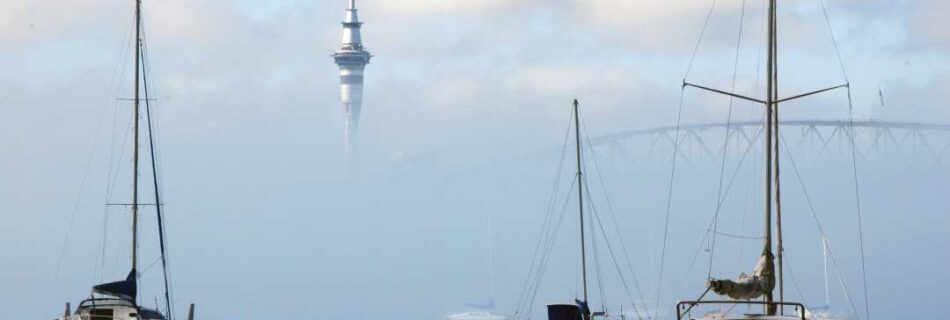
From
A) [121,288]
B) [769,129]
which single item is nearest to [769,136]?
[769,129]

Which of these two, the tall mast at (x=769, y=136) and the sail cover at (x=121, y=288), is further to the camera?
the sail cover at (x=121, y=288)

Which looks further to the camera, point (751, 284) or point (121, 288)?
point (121, 288)

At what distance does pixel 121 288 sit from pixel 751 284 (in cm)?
3016

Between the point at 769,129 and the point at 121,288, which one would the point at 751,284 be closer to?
the point at 769,129

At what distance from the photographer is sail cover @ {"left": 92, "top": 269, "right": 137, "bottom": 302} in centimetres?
7350

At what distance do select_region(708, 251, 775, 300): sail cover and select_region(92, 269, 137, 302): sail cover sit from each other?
1131 inches

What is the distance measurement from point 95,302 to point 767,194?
28.1 m

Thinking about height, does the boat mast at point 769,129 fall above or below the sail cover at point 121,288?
above

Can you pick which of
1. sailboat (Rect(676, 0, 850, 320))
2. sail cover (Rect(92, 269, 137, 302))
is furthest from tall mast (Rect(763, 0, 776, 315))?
sail cover (Rect(92, 269, 137, 302))

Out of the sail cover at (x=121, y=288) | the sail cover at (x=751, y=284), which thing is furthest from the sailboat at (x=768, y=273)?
the sail cover at (x=121, y=288)

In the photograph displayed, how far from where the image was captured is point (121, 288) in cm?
7456

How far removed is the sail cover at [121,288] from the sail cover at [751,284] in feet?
94.2

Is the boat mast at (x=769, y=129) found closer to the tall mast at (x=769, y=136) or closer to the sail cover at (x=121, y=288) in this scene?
the tall mast at (x=769, y=136)

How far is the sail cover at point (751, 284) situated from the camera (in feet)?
165
